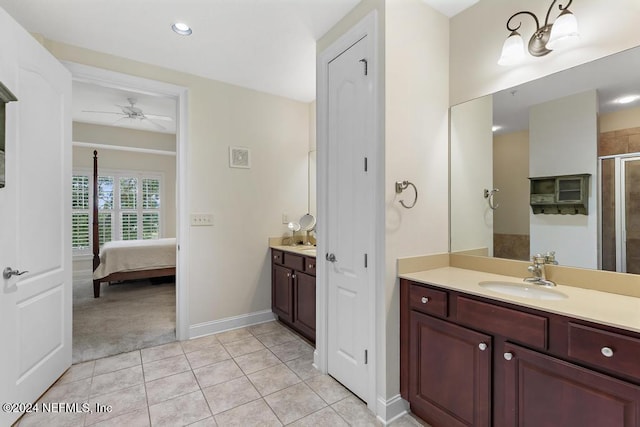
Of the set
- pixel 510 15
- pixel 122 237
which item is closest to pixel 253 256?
pixel 510 15

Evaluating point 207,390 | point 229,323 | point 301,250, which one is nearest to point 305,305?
point 301,250

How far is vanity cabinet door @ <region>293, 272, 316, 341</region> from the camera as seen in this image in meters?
2.71

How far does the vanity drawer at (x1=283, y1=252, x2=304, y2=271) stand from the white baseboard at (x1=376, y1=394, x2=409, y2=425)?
1336mm

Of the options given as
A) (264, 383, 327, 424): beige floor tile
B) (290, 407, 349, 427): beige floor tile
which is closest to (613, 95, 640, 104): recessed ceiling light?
(290, 407, 349, 427): beige floor tile

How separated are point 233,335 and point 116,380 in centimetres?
103

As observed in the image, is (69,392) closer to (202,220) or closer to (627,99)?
(202,220)

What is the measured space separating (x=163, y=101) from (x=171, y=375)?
3.34 meters

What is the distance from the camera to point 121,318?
347cm

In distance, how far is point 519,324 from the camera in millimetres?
1290

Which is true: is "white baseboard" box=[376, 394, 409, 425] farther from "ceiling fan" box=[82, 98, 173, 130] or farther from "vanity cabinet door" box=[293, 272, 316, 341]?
"ceiling fan" box=[82, 98, 173, 130]

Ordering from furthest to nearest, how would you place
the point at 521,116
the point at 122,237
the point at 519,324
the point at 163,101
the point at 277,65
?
the point at 122,237 → the point at 163,101 → the point at 277,65 → the point at 521,116 → the point at 519,324

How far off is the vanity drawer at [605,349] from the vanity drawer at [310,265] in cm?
182

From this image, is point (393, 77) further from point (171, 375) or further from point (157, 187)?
point (157, 187)

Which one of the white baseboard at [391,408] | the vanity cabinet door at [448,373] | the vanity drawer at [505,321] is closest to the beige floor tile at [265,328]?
the white baseboard at [391,408]
